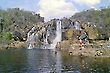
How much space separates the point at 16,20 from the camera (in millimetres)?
194125

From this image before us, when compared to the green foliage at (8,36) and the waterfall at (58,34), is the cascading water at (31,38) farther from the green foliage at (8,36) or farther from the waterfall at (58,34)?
the waterfall at (58,34)

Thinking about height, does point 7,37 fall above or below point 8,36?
below

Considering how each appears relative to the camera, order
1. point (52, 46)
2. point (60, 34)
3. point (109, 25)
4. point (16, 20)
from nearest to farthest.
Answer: point (52, 46), point (60, 34), point (109, 25), point (16, 20)

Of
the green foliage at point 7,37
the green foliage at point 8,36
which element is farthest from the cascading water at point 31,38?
the green foliage at point 7,37

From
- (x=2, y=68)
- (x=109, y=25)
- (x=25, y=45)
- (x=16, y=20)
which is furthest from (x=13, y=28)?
(x=2, y=68)

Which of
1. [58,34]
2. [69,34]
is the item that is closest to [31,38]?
[58,34]

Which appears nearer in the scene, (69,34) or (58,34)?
(69,34)

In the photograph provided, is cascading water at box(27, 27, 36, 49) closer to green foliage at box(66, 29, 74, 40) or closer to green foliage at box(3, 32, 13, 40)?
green foliage at box(3, 32, 13, 40)

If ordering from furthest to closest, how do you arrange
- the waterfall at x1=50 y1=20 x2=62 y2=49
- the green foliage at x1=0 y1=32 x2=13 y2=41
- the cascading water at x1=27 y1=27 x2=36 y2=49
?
the green foliage at x1=0 y1=32 x2=13 y2=41
the waterfall at x1=50 y1=20 x2=62 y2=49
the cascading water at x1=27 y1=27 x2=36 y2=49

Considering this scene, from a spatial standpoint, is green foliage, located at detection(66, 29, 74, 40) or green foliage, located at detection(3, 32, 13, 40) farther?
green foliage, located at detection(3, 32, 13, 40)

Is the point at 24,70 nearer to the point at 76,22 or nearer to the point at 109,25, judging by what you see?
the point at 76,22

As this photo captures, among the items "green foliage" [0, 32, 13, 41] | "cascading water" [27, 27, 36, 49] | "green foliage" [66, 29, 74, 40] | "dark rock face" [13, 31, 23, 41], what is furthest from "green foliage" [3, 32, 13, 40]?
"green foliage" [66, 29, 74, 40]

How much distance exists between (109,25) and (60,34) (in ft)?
127

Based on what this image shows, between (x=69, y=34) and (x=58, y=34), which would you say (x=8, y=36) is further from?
(x=69, y=34)
